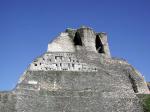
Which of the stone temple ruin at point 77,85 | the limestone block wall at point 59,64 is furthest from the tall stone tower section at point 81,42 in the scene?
the limestone block wall at point 59,64

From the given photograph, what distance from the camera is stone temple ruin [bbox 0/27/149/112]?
33.6 m

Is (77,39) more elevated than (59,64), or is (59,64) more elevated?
(77,39)

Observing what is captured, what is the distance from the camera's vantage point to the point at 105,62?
135ft

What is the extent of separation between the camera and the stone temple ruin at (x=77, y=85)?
33.6 meters

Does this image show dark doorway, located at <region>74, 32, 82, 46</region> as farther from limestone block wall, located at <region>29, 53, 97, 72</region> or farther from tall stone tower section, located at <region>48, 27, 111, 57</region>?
limestone block wall, located at <region>29, 53, 97, 72</region>

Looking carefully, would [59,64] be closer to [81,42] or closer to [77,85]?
[77,85]

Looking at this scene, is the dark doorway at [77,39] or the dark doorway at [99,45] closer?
the dark doorway at [77,39]

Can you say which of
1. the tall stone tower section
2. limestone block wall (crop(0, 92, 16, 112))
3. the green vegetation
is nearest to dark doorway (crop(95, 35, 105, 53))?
the tall stone tower section

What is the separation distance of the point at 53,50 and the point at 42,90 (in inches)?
373

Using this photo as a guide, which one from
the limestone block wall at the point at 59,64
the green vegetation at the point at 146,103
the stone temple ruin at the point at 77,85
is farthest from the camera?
the limestone block wall at the point at 59,64

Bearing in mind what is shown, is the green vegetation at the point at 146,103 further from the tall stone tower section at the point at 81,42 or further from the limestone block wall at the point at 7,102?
the limestone block wall at the point at 7,102

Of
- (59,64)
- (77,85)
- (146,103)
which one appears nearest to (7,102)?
(77,85)

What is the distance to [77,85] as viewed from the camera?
36281 millimetres

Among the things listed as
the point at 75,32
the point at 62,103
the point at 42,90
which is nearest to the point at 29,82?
the point at 42,90
